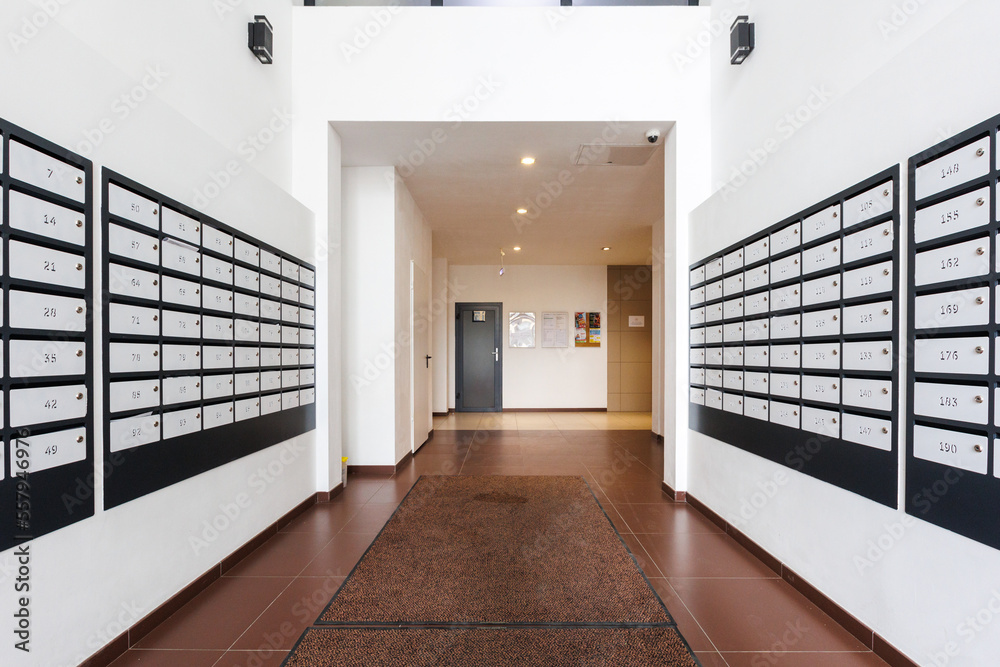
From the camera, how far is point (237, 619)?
2039 millimetres

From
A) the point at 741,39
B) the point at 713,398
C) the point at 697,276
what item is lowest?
the point at 713,398

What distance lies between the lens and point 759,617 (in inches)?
80.3

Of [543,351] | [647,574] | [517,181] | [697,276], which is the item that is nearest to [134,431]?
[647,574]

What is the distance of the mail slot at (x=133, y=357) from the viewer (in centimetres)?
184

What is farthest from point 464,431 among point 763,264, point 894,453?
point 894,453

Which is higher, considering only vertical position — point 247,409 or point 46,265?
point 46,265

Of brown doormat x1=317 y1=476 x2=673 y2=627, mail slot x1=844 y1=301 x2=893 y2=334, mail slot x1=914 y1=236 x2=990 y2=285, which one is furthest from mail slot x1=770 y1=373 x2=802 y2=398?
brown doormat x1=317 y1=476 x2=673 y2=627

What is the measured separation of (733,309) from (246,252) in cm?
282

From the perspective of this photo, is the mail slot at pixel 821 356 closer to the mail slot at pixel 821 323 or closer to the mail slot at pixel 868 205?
the mail slot at pixel 821 323

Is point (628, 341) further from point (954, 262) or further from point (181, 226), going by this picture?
point (181, 226)

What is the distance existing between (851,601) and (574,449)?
3932 millimetres

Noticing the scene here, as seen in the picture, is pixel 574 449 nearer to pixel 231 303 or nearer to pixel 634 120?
pixel 634 120

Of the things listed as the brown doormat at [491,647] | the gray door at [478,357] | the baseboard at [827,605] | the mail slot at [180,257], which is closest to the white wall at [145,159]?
the mail slot at [180,257]
